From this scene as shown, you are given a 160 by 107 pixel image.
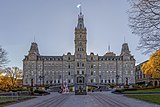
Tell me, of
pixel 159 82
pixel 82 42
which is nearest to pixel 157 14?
pixel 159 82

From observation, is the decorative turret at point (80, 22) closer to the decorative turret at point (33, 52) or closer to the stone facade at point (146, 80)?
the decorative turret at point (33, 52)

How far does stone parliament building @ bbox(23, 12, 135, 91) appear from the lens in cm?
15050

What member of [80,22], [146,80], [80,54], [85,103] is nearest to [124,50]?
[146,80]

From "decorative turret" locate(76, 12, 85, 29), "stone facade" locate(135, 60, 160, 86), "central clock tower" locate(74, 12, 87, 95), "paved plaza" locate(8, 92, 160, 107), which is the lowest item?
"paved plaza" locate(8, 92, 160, 107)

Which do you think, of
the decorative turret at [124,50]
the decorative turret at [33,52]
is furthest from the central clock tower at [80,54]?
the decorative turret at [124,50]

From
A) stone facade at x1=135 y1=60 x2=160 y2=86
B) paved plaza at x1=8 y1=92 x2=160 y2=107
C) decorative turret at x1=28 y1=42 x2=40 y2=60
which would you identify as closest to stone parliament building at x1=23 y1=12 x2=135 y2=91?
decorative turret at x1=28 y1=42 x2=40 y2=60

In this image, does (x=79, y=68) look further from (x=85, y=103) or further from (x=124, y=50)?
(x=85, y=103)

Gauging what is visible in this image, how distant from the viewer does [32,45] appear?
15888cm

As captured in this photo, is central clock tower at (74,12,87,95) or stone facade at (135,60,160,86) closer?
stone facade at (135,60,160,86)

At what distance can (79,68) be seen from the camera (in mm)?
150750

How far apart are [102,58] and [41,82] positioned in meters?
32.5

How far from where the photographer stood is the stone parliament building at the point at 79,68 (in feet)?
494

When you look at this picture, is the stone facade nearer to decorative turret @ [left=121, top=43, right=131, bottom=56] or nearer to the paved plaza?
decorative turret @ [left=121, top=43, right=131, bottom=56]

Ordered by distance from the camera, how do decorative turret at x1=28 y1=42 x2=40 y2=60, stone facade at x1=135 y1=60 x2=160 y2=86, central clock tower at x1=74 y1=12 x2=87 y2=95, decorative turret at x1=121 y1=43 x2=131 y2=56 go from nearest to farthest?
stone facade at x1=135 y1=60 x2=160 y2=86, central clock tower at x1=74 y1=12 x2=87 y2=95, decorative turret at x1=28 y1=42 x2=40 y2=60, decorative turret at x1=121 y1=43 x2=131 y2=56
